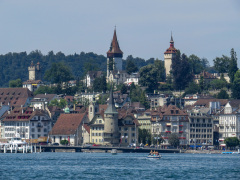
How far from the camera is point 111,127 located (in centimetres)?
18712

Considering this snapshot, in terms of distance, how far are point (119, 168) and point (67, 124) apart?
70390 mm

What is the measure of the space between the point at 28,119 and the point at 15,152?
69.6ft

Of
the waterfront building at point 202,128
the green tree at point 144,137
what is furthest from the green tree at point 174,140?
the waterfront building at point 202,128

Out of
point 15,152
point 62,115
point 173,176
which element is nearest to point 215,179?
point 173,176

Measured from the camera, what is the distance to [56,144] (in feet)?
621

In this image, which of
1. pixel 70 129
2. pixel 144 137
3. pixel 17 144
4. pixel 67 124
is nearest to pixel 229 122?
pixel 144 137

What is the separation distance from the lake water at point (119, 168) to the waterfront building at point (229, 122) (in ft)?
149

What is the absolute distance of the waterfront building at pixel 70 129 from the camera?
7559 inches

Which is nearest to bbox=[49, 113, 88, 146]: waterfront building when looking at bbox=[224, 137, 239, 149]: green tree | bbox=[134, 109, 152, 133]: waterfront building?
bbox=[134, 109, 152, 133]: waterfront building

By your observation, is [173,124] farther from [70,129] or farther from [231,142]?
[70,129]

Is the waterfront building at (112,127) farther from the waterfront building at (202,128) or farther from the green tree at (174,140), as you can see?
the waterfront building at (202,128)

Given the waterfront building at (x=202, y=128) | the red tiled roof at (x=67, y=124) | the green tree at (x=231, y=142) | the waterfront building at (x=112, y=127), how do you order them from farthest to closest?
1. the waterfront building at (x=202, y=128)
2. the red tiled roof at (x=67, y=124)
3. the waterfront building at (x=112, y=127)
4. the green tree at (x=231, y=142)

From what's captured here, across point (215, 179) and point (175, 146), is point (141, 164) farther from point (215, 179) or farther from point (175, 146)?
point (175, 146)

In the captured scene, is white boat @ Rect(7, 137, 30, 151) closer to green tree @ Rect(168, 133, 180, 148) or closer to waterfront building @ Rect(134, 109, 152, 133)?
green tree @ Rect(168, 133, 180, 148)
